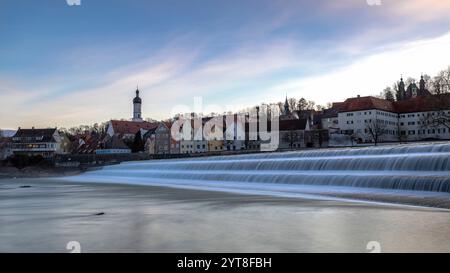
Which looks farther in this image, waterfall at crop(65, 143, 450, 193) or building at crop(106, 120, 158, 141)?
building at crop(106, 120, 158, 141)

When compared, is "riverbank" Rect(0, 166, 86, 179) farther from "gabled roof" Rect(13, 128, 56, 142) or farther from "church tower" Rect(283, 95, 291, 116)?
"church tower" Rect(283, 95, 291, 116)

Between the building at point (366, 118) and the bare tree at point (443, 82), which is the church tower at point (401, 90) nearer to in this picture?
the building at point (366, 118)

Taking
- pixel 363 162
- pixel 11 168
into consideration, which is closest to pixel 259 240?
pixel 363 162

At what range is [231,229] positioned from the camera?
11875 millimetres

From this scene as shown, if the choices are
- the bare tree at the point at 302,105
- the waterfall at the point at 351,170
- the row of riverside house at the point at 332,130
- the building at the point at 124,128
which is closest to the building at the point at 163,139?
the row of riverside house at the point at 332,130

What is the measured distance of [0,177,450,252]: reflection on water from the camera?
9.44 metres

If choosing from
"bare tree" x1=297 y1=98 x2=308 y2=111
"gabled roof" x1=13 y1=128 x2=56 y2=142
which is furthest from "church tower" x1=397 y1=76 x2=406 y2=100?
"gabled roof" x1=13 y1=128 x2=56 y2=142

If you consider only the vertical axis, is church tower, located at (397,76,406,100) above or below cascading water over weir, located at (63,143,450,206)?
above

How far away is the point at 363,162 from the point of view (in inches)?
1101

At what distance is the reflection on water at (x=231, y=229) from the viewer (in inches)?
372

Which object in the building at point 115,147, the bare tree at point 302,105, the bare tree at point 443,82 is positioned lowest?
the building at point 115,147

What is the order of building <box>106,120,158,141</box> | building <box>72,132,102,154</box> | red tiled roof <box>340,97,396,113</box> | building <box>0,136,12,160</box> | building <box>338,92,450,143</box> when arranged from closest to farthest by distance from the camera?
1. building <box>338,92,450,143</box>
2. red tiled roof <box>340,97,396,113</box>
3. building <box>0,136,12,160</box>
4. building <box>72,132,102,154</box>
5. building <box>106,120,158,141</box>

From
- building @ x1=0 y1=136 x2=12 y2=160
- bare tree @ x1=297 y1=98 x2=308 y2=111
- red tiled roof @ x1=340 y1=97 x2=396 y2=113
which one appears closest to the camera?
red tiled roof @ x1=340 y1=97 x2=396 y2=113
